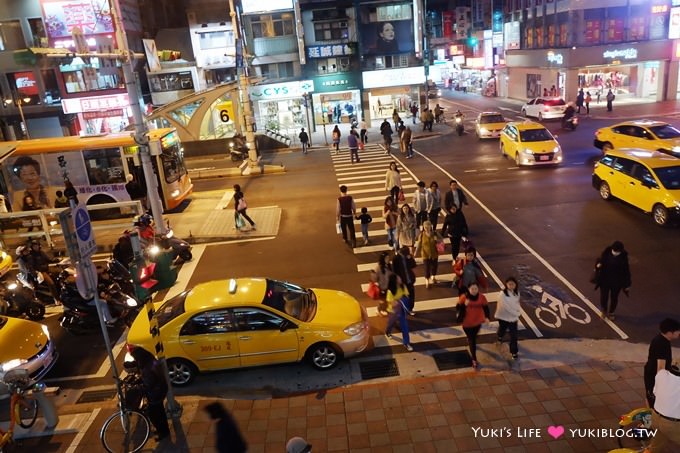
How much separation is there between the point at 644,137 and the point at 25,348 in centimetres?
2249

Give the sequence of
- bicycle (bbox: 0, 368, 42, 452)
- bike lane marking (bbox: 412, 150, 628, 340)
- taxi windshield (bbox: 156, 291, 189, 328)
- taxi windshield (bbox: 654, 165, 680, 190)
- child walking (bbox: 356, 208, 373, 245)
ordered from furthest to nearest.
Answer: taxi windshield (bbox: 654, 165, 680, 190)
child walking (bbox: 356, 208, 373, 245)
bike lane marking (bbox: 412, 150, 628, 340)
taxi windshield (bbox: 156, 291, 189, 328)
bicycle (bbox: 0, 368, 42, 452)

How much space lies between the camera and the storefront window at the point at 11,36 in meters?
38.7

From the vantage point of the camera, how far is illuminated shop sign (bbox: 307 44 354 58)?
131 feet

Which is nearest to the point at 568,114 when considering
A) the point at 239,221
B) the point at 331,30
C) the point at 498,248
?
the point at 331,30

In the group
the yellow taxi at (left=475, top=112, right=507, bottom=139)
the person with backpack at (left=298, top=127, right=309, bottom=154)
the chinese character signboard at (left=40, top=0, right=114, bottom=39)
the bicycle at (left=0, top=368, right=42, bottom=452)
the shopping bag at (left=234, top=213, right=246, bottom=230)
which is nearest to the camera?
the bicycle at (left=0, top=368, right=42, bottom=452)

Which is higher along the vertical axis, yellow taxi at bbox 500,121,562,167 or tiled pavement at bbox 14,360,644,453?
yellow taxi at bbox 500,121,562,167

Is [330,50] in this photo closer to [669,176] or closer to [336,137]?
[336,137]

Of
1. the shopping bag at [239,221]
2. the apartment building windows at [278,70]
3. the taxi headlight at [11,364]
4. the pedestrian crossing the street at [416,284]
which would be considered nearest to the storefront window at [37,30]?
the apartment building windows at [278,70]

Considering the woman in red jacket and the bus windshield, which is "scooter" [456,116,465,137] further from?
the woman in red jacket

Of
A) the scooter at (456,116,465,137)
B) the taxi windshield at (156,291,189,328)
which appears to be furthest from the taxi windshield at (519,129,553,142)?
the taxi windshield at (156,291,189,328)

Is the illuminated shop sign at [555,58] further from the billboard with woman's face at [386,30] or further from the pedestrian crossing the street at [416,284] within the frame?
the pedestrian crossing the street at [416,284]

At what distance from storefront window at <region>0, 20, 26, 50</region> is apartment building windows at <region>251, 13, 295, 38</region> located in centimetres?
1768

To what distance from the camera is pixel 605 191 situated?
54.7 ft

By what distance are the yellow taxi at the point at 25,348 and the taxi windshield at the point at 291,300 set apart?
4.14 m
